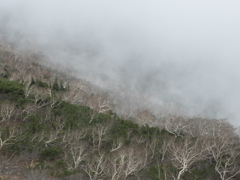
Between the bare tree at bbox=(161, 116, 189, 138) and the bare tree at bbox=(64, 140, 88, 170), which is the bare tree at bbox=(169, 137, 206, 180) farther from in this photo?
the bare tree at bbox=(64, 140, 88, 170)

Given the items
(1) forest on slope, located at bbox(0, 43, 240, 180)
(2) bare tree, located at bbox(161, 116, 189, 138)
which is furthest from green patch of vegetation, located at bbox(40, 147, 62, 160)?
(2) bare tree, located at bbox(161, 116, 189, 138)

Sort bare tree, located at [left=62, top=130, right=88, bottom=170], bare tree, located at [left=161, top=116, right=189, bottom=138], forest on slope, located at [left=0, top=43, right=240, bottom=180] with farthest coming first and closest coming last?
bare tree, located at [left=161, top=116, right=189, bottom=138]
bare tree, located at [left=62, top=130, right=88, bottom=170]
forest on slope, located at [left=0, top=43, right=240, bottom=180]

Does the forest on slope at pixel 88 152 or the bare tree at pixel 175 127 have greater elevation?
the bare tree at pixel 175 127

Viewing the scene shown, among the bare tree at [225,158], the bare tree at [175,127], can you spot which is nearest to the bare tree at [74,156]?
the bare tree at [225,158]

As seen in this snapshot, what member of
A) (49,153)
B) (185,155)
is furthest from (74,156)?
(185,155)

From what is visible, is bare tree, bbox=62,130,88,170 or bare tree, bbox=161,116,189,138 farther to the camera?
bare tree, bbox=161,116,189,138

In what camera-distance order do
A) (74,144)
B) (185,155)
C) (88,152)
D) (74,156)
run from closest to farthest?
(74,156)
(185,155)
(74,144)
(88,152)

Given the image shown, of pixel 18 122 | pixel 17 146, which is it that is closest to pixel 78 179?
pixel 17 146

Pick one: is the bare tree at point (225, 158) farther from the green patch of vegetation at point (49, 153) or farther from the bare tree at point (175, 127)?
the green patch of vegetation at point (49, 153)

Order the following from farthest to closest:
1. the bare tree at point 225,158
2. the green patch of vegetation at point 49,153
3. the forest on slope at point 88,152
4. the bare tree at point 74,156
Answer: the green patch of vegetation at point 49,153
the bare tree at point 225,158
the bare tree at point 74,156
the forest on slope at point 88,152

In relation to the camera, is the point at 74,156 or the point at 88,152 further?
the point at 88,152

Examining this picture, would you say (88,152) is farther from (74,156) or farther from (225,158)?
(225,158)

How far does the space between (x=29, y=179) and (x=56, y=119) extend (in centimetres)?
1799

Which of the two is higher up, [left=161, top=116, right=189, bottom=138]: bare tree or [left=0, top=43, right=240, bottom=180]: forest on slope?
[left=161, top=116, right=189, bottom=138]: bare tree
